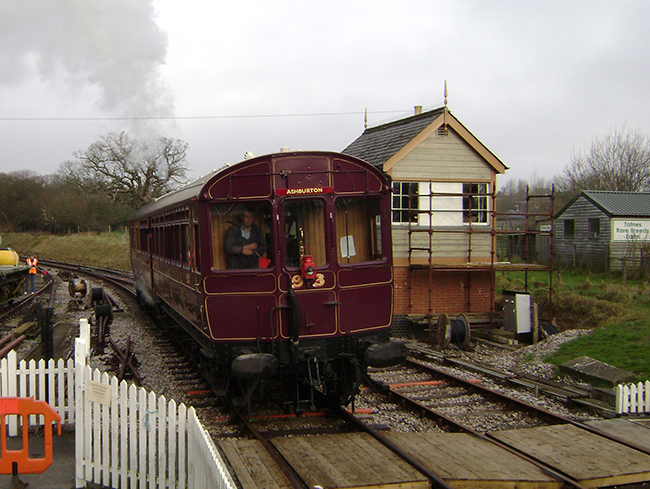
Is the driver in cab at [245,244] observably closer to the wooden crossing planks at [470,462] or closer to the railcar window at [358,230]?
the railcar window at [358,230]

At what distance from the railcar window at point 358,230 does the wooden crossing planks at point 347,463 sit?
2.00m

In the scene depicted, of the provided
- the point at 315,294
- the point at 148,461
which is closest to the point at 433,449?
the point at 315,294

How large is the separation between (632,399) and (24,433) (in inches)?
262

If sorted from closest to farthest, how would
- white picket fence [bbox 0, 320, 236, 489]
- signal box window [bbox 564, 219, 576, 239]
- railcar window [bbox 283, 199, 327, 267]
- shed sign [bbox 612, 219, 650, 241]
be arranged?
1. white picket fence [bbox 0, 320, 236, 489]
2. railcar window [bbox 283, 199, 327, 267]
3. shed sign [bbox 612, 219, 650, 241]
4. signal box window [bbox 564, 219, 576, 239]

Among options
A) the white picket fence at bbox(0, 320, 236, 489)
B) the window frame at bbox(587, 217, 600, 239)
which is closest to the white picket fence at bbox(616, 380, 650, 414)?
the white picket fence at bbox(0, 320, 236, 489)

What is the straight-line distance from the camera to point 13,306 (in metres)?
18.0

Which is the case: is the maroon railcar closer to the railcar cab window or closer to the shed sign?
the railcar cab window

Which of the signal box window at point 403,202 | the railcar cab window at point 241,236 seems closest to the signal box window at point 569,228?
the signal box window at point 403,202

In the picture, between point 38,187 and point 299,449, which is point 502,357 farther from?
point 38,187

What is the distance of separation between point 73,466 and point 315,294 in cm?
291

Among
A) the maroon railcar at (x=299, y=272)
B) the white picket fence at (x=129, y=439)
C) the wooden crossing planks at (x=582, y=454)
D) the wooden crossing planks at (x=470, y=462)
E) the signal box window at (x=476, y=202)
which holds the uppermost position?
the signal box window at (x=476, y=202)

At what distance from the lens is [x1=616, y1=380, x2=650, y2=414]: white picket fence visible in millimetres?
7180

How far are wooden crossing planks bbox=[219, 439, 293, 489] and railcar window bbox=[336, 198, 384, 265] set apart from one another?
225 centimetres

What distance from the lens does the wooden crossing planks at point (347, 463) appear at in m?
4.88
